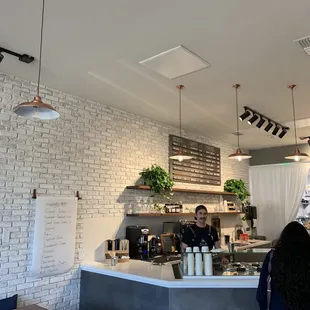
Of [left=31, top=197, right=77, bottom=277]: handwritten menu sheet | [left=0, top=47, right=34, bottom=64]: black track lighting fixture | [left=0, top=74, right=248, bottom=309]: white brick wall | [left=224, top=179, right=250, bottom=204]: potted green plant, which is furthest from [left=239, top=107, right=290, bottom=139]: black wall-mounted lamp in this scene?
[left=0, top=47, right=34, bottom=64]: black track lighting fixture

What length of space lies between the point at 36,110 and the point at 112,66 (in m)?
1.35

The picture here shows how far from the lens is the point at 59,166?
4.16 meters

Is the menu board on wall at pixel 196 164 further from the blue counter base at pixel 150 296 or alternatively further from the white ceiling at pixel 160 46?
the blue counter base at pixel 150 296

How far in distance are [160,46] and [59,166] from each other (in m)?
2.06

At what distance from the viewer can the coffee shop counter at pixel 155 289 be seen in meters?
3.14

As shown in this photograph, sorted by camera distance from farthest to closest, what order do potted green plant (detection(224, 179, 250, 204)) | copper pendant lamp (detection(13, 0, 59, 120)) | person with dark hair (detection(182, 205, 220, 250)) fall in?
potted green plant (detection(224, 179, 250, 204))
person with dark hair (detection(182, 205, 220, 250))
copper pendant lamp (detection(13, 0, 59, 120))

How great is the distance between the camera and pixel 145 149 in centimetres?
546

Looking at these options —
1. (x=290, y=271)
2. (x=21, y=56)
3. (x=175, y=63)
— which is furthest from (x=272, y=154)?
(x=21, y=56)

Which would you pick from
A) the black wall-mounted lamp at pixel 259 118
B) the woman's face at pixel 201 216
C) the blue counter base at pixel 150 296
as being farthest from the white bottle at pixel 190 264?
the black wall-mounted lamp at pixel 259 118

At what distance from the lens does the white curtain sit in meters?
7.77

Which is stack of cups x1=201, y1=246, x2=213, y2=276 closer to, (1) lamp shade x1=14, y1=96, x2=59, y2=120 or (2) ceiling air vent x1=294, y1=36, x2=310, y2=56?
(1) lamp shade x1=14, y1=96, x2=59, y2=120

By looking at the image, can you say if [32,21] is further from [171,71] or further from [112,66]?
[171,71]

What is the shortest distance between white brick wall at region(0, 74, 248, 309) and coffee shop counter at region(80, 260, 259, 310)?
0.34 metres

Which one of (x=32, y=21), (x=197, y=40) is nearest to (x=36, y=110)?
(x=32, y=21)
